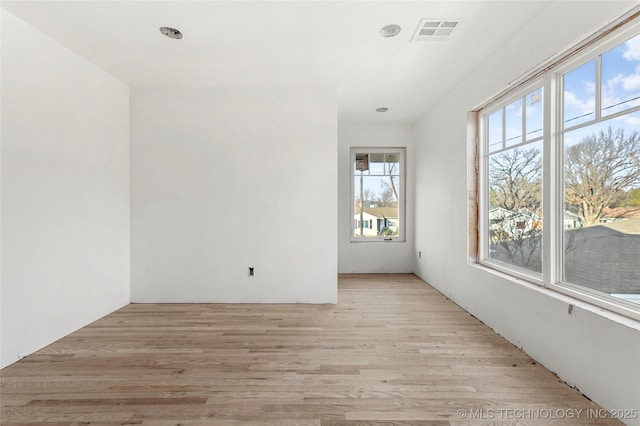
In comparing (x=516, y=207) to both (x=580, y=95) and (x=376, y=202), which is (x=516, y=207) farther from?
(x=376, y=202)

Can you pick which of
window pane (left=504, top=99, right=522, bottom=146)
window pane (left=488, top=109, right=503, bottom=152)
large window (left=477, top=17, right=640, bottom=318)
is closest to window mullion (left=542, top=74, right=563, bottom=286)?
large window (left=477, top=17, right=640, bottom=318)

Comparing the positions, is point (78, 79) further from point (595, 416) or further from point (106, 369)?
point (595, 416)

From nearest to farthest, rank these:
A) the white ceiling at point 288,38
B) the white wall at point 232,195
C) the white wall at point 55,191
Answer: the white ceiling at point 288,38 → the white wall at point 55,191 → the white wall at point 232,195

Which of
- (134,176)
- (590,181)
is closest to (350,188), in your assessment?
(134,176)

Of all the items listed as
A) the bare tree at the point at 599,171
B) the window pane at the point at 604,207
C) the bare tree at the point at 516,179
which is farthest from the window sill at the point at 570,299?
the bare tree at the point at 516,179

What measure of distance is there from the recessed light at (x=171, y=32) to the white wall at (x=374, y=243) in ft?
11.5

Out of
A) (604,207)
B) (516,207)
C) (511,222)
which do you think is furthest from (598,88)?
(511,222)

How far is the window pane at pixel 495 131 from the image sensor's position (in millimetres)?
3377

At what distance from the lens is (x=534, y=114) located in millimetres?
2799

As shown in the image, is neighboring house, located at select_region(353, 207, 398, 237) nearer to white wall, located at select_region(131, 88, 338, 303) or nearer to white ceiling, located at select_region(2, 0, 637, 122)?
white wall, located at select_region(131, 88, 338, 303)

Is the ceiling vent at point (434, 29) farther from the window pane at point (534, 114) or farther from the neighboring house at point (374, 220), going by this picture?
the neighboring house at point (374, 220)

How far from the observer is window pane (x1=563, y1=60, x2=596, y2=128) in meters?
2.18

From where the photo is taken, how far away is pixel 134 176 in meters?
4.07

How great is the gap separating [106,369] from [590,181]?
3.85m
